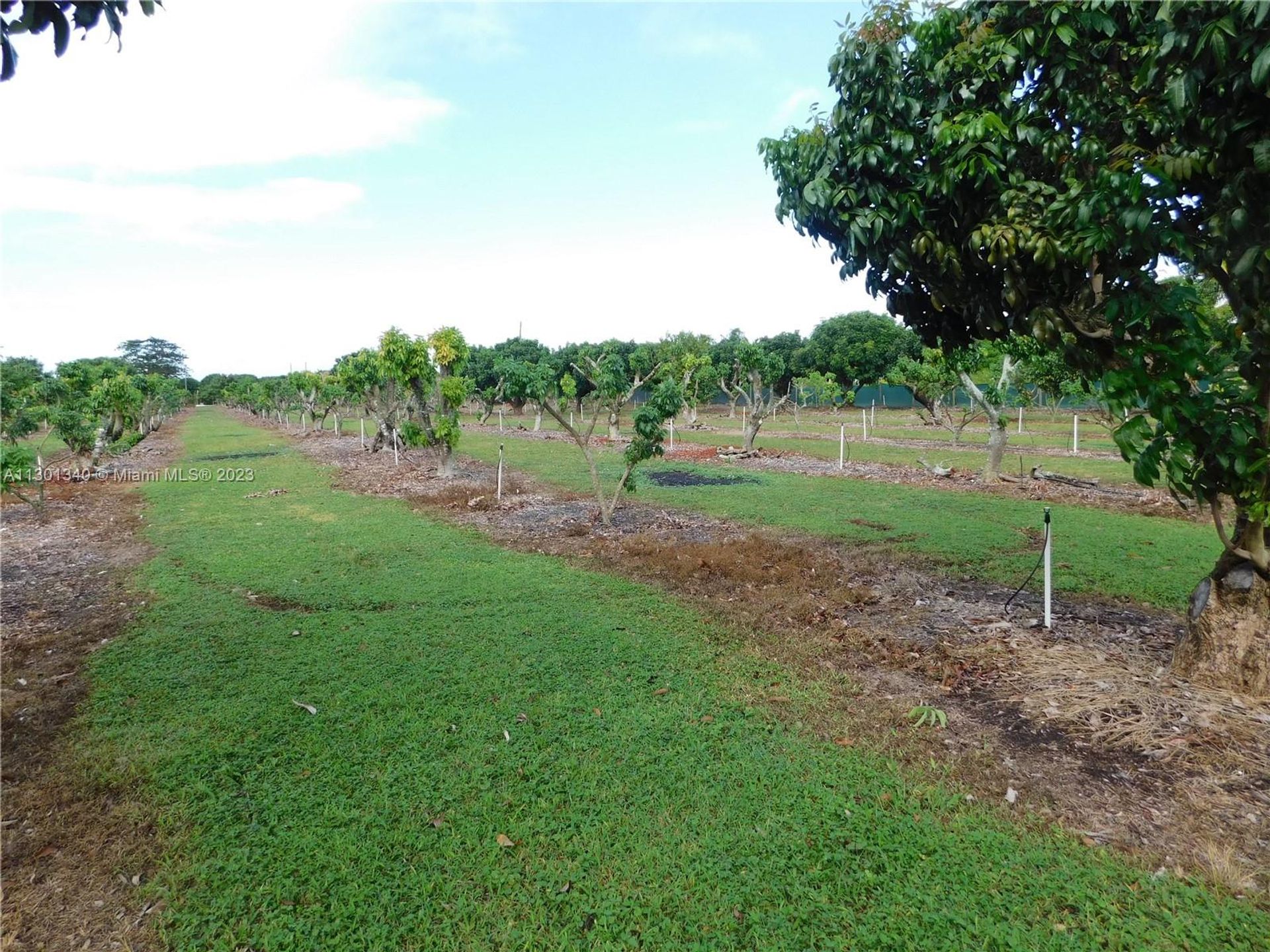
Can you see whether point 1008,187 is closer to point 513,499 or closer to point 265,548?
point 265,548

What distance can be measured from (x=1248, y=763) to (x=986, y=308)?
3107 millimetres

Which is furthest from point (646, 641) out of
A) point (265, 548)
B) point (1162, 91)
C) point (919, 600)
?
point (265, 548)

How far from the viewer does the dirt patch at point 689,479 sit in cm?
1538

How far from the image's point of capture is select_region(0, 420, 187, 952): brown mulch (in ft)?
9.18

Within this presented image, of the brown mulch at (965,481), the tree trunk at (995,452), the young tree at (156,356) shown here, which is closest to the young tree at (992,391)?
the tree trunk at (995,452)

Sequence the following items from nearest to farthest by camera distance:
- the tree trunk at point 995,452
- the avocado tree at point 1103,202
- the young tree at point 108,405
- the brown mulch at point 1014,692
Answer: the brown mulch at point 1014,692 < the avocado tree at point 1103,202 < the tree trunk at point 995,452 < the young tree at point 108,405

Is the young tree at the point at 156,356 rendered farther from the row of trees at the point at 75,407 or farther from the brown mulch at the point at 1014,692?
the brown mulch at the point at 1014,692

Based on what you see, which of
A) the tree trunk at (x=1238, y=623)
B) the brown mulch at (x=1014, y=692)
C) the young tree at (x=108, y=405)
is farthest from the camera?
the young tree at (x=108, y=405)

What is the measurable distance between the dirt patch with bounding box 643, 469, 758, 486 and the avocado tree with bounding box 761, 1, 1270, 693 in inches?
410

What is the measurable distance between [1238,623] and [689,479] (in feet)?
39.8

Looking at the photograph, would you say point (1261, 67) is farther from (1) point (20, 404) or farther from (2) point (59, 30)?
(1) point (20, 404)

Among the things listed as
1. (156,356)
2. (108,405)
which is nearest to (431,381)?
(108,405)

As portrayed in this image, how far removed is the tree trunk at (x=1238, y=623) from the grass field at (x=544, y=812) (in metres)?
2.18

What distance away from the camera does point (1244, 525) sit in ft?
14.2
